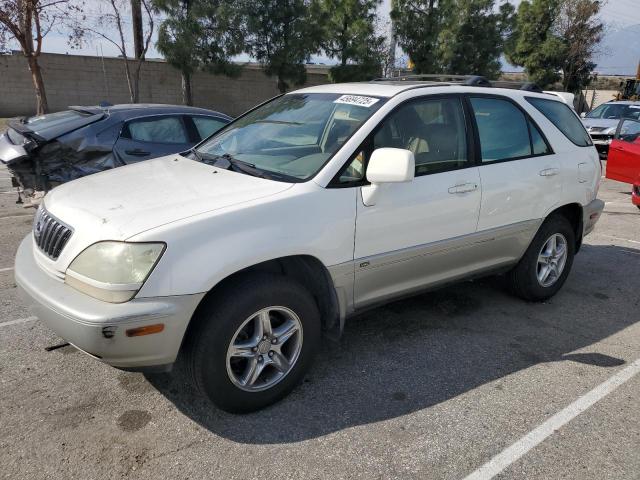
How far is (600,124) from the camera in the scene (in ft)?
52.9

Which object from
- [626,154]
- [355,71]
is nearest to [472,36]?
[355,71]

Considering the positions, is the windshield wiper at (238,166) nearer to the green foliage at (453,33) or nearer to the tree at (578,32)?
the green foliage at (453,33)

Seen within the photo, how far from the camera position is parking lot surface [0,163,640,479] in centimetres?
264

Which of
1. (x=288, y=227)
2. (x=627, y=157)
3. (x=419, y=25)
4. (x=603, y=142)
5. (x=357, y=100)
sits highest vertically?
(x=419, y=25)

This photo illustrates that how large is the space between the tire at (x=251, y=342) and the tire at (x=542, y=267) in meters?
2.24

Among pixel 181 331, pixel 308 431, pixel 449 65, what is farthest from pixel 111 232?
pixel 449 65

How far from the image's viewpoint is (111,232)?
2602 mm

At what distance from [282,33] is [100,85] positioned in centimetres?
804

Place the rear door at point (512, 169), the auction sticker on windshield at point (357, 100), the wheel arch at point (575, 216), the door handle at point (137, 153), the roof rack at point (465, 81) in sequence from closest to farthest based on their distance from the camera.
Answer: the auction sticker on windshield at point (357, 100) → the rear door at point (512, 169) → the roof rack at point (465, 81) → the wheel arch at point (575, 216) → the door handle at point (137, 153)

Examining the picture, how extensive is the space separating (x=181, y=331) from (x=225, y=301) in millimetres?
265

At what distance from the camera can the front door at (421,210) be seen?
331 cm

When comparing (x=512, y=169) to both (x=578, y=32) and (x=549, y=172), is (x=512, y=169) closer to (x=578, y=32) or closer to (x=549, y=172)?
(x=549, y=172)

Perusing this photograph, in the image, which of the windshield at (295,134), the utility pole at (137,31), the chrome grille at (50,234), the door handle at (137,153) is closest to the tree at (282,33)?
the utility pole at (137,31)

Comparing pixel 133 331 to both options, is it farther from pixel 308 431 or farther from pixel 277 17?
pixel 277 17
